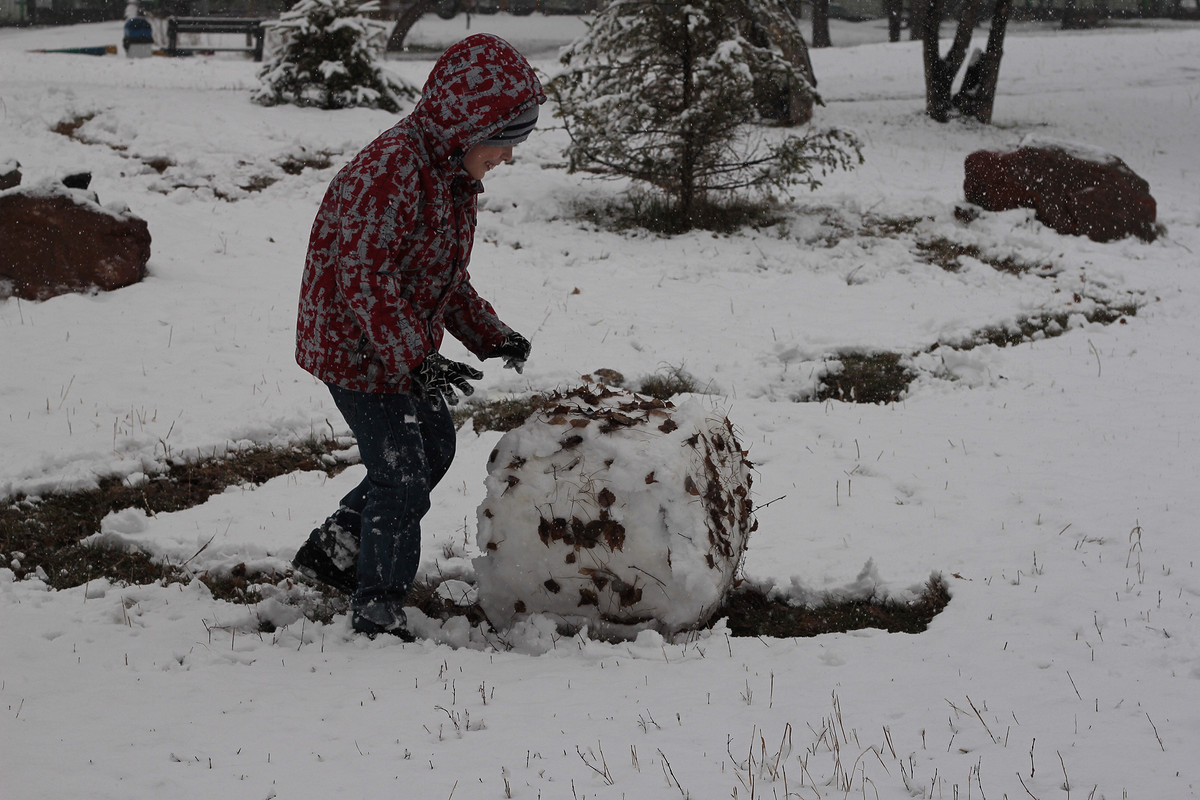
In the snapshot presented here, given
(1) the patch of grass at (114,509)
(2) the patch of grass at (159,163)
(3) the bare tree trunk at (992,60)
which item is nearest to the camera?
(1) the patch of grass at (114,509)

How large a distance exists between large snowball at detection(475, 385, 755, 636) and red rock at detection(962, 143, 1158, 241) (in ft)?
28.0

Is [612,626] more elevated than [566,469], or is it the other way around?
[566,469]

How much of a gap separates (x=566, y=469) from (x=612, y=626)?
0.60 meters

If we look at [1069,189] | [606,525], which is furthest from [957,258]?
[606,525]

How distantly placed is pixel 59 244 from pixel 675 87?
5858 mm

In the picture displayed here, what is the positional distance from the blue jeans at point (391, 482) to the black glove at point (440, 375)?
45mm

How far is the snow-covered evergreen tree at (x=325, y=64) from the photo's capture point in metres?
13.3

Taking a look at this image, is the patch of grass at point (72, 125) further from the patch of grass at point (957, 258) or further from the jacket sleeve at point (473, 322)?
the jacket sleeve at point (473, 322)

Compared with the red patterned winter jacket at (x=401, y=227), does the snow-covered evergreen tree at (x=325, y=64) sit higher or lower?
higher

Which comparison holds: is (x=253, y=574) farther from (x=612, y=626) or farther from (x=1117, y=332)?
(x=1117, y=332)

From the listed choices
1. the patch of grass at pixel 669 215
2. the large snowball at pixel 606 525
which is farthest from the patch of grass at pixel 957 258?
the large snowball at pixel 606 525

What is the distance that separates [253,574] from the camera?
14.5 feet

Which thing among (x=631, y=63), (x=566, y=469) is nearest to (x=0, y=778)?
(x=566, y=469)

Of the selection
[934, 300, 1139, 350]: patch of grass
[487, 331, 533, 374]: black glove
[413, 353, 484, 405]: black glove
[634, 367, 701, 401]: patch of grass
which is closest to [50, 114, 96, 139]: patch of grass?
[634, 367, 701, 401]: patch of grass
